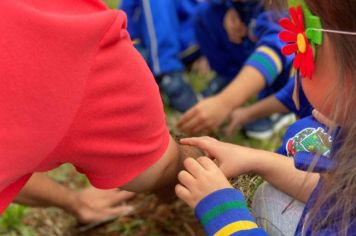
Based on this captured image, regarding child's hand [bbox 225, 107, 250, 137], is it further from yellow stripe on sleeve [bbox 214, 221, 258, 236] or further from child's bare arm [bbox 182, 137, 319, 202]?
yellow stripe on sleeve [bbox 214, 221, 258, 236]

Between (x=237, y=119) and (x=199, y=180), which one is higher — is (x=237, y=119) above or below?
below

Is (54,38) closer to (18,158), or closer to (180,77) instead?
(18,158)

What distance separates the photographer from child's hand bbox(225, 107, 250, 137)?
6.47ft

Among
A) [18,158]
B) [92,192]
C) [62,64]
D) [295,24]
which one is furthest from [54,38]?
[92,192]

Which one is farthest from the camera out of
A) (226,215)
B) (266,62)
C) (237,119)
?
(237,119)

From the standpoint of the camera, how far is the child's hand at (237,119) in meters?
1.97

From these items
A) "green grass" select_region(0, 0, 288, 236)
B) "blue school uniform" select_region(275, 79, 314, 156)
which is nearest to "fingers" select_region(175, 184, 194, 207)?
"green grass" select_region(0, 0, 288, 236)

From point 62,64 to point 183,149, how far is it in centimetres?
36

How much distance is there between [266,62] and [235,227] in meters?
0.97

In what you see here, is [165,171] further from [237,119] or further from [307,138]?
[237,119]

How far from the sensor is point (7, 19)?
2.88 ft

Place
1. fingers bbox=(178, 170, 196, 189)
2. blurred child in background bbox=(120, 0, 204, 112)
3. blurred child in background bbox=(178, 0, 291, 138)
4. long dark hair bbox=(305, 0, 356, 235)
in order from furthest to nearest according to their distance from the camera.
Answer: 1. blurred child in background bbox=(120, 0, 204, 112)
2. blurred child in background bbox=(178, 0, 291, 138)
3. fingers bbox=(178, 170, 196, 189)
4. long dark hair bbox=(305, 0, 356, 235)

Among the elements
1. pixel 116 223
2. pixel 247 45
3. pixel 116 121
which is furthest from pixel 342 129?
pixel 247 45

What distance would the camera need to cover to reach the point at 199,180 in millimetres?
1014
